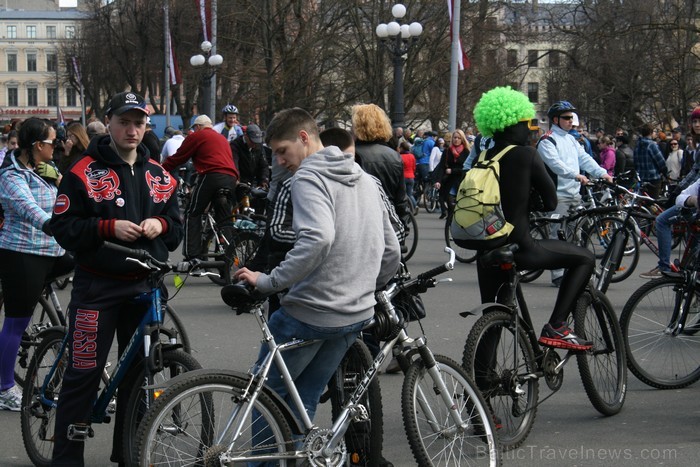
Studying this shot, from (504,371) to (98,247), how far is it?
208cm

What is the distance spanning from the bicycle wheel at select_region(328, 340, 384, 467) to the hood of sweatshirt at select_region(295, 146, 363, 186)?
2.73ft

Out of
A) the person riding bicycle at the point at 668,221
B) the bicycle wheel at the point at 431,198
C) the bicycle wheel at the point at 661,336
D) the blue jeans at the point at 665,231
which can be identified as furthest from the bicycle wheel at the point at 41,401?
the bicycle wheel at the point at 431,198

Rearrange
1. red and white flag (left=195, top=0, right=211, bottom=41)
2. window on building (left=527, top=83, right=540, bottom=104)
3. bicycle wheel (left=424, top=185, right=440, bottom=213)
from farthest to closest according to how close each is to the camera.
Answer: window on building (left=527, top=83, right=540, bottom=104) → red and white flag (left=195, top=0, right=211, bottom=41) → bicycle wheel (left=424, top=185, right=440, bottom=213)

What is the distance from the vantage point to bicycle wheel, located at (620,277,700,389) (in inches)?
268

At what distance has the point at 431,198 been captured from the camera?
2511cm

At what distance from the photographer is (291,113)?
4.44 m

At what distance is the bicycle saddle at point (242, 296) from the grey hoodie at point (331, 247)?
5 cm

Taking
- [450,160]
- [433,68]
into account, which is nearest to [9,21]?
[433,68]

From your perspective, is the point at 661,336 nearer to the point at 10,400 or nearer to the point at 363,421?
the point at 363,421

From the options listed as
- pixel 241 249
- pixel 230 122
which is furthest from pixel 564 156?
pixel 230 122

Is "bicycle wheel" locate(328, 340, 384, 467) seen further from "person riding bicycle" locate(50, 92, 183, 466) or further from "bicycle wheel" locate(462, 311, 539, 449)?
"person riding bicycle" locate(50, 92, 183, 466)

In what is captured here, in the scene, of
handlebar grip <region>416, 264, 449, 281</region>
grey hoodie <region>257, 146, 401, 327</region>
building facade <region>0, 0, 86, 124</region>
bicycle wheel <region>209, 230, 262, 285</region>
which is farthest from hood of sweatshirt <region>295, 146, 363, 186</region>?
building facade <region>0, 0, 86, 124</region>

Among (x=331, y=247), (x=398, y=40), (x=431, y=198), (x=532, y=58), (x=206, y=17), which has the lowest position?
(x=431, y=198)

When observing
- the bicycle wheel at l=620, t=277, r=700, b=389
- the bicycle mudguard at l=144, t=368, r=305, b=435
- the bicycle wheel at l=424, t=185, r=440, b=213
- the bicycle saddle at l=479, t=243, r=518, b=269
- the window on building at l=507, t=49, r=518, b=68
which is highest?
the window on building at l=507, t=49, r=518, b=68
